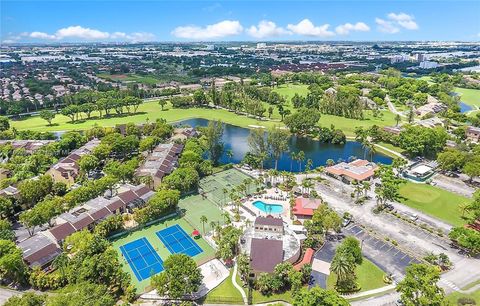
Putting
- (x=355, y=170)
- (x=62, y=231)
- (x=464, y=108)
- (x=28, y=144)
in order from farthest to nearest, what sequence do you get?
1. (x=464, y=108)
2. (x=28, y=144)
3. (x=355, y=170)
4. (x=62, y=231)

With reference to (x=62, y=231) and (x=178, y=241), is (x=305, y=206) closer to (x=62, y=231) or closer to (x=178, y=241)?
(x=178, y=241)

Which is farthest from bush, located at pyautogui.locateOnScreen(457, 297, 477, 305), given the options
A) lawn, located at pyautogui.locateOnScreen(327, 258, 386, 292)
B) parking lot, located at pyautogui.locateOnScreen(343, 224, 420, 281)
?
lawn, located at pyautogui.locateOnScreen(327, 258, 386, 292)

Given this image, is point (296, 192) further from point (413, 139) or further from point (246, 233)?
point (413, 139)

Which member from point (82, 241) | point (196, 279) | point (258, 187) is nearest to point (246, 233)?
point (196, 279)

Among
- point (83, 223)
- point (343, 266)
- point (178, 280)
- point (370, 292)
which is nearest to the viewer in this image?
point (178, 280)

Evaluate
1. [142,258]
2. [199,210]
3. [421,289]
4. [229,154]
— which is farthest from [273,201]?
[421,289]

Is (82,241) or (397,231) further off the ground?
(82,241)

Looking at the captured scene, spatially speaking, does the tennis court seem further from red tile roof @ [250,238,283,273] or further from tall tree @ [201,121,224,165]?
red tile roof @ [250,238,283,273]
